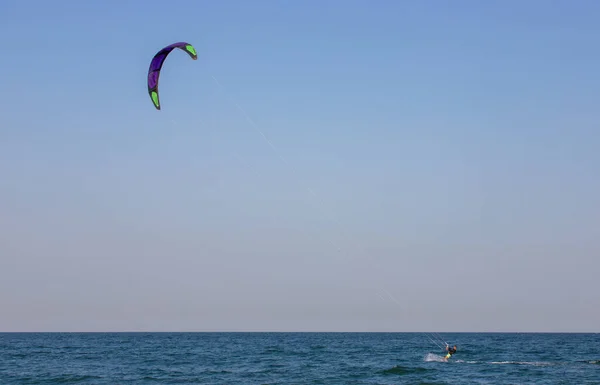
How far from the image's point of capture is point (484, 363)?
1587 inches

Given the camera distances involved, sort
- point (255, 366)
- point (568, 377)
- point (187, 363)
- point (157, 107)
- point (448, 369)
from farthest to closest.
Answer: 1. point (187, 363)
2. point (255, 366)
3. point (448, 369)
4. point (568, 377)
5. point (157, 107)

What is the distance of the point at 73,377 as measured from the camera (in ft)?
107

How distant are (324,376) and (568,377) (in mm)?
11440

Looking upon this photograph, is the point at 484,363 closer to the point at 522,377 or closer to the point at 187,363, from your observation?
the point at 522,377

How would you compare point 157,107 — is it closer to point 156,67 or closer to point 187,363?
point 156,67

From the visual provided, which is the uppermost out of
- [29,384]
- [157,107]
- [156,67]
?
[156,67]

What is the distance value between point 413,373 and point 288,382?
7245 mm

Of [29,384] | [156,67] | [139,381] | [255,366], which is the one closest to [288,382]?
[139,381]

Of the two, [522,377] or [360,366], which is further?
[360,366]

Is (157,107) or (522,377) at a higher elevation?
(157,107)

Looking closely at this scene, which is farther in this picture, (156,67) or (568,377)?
(568,377)

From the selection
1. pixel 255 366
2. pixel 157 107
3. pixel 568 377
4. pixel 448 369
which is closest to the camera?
pixel 157 107

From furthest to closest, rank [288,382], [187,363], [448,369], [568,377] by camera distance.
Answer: [187,363] < [448,369] < [568,377] < [288,382]

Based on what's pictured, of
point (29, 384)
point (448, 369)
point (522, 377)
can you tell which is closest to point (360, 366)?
point (448, 369)
